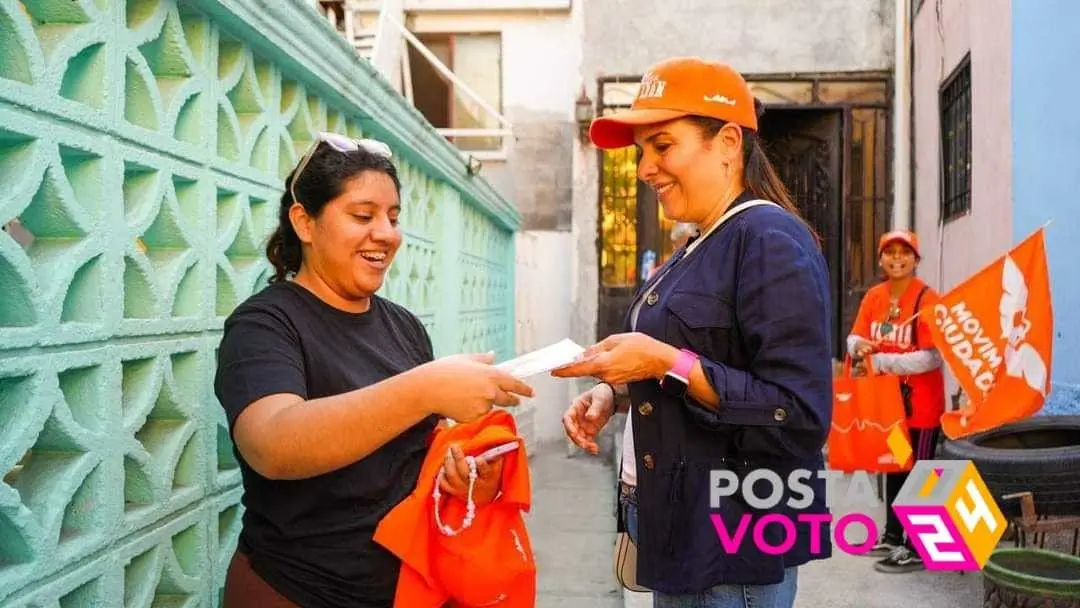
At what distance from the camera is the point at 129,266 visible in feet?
5.88

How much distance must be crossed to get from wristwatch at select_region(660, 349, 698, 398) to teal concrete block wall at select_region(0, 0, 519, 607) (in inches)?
45.5

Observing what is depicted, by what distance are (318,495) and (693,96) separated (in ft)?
4.12

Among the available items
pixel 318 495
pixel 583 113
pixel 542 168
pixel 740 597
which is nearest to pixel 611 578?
pixel 740 597

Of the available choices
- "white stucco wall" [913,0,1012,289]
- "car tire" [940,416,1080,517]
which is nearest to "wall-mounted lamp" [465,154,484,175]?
"car tire" [940,416,1080,517]

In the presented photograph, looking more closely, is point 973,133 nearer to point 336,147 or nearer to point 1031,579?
point 1031,579

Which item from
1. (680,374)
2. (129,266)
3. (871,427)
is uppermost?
(129,266)

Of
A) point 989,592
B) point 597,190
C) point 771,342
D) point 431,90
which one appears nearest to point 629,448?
point 771,342

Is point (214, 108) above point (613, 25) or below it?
below

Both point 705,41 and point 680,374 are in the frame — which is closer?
point 680,374

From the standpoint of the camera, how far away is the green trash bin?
3287mm

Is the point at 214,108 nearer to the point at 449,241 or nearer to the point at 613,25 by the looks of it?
the point at 449,241

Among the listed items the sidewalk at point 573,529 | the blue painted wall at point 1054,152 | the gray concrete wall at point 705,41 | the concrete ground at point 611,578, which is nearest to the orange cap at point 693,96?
the concrete ground at point 611,578

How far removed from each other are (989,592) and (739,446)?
2.50 meters

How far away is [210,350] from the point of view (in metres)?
2.12
